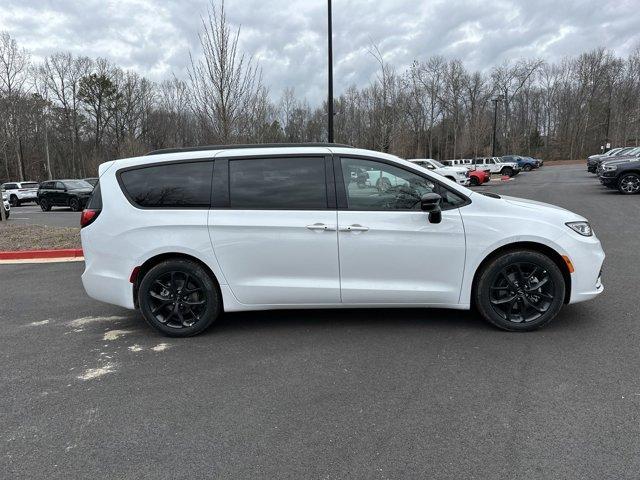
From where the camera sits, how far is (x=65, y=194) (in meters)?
22.6

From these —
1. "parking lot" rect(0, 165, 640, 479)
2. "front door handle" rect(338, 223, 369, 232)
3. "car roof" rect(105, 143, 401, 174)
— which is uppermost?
"car roof" rect(105, 143, 401, 174)

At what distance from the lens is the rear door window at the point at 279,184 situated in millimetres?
4320

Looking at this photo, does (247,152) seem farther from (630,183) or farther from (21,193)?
(21,193)

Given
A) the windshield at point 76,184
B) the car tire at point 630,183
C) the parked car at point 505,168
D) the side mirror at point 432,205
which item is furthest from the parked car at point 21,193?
the parked car at point 505,168

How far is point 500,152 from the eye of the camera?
7550cm

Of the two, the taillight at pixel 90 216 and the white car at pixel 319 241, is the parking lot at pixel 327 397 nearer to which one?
the white car at pixel 319 241

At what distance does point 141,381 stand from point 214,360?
2.00 feet

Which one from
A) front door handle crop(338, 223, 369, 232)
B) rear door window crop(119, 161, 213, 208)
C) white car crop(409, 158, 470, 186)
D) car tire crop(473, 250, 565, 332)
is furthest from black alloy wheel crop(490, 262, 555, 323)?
white car crop(409, 158, 470, 186)

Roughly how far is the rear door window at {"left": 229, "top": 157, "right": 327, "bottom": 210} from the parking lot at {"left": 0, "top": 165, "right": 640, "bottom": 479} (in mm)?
1273

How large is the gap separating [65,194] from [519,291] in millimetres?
23518

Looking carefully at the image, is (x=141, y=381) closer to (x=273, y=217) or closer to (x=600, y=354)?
(x=273, y=217)

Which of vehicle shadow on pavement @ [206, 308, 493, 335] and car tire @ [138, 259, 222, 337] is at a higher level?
car tire @ [138, 259, 222, 337]

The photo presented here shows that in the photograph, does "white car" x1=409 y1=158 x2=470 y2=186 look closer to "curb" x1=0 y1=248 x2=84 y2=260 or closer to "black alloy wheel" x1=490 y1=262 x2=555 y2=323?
"curb" x1=0 y1=248 x2=84 y2=260

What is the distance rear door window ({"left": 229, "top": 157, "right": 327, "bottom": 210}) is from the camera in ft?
14.2
